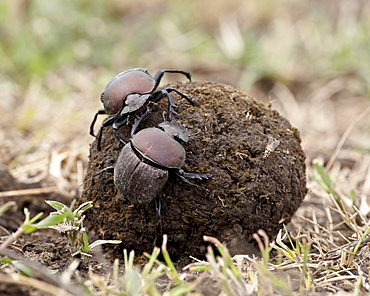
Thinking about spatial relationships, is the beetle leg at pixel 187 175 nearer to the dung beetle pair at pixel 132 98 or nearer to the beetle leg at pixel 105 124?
the dung beetle pair at pixel 132 98

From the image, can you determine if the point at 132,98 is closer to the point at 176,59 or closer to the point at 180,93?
the point at 180,93

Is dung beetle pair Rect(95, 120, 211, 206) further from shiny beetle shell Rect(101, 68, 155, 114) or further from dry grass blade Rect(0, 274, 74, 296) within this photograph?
dry grass blade Rect(0, 274, 74, 296)

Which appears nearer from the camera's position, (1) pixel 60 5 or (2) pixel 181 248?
(2) pixel 181 248

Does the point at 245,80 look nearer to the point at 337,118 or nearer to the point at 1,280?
the point at 337,118

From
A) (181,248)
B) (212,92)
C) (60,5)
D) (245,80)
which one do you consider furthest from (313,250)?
(60,5)

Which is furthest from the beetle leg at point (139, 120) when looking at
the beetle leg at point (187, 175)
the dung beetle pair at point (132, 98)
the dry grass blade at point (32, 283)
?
the dry grass blade at point (32, 283)

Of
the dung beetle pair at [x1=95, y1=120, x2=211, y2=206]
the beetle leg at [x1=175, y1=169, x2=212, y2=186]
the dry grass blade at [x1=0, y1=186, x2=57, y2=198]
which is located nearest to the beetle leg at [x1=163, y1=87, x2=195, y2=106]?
the dung beetle pair at [x1=95, y1=120, x2=211, y2=206]
